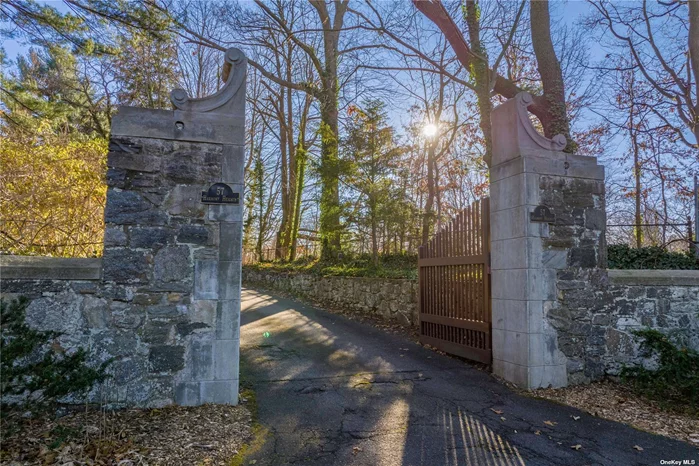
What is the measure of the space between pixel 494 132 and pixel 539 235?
1509 mm

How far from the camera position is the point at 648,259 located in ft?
29.1

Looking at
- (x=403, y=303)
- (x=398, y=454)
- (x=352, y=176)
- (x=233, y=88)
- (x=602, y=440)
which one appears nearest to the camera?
(x=398, y=454)

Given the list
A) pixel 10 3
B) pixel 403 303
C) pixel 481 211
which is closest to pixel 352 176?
pixel 403 303

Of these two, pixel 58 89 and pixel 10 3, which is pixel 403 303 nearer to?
pixel 10 3

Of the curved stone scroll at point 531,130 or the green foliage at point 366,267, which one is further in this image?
the green foliage at point 366,267

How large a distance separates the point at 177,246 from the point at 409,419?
279 centimetres

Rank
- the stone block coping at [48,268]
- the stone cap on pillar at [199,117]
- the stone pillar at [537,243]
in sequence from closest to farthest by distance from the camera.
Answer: the stone block coping at [48,268]
the stone cap on pillar at [199,117]
the stone pillar at [537,243]

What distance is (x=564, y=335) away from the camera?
17.0 feet

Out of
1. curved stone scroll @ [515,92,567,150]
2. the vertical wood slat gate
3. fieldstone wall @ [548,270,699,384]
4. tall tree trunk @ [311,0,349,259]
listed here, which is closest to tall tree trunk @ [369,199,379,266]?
tall tree trunk @ [311,0,349,259]

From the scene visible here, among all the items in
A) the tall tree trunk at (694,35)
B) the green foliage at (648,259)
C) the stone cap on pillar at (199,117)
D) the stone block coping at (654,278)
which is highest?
the tall tree trunk at (694,35)

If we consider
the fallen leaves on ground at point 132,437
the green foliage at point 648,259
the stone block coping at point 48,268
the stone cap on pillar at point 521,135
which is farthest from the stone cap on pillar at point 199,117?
the green foliage at point 648,259

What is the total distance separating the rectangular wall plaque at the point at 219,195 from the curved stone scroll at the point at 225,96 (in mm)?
774

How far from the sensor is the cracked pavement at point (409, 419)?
3443 millimetres

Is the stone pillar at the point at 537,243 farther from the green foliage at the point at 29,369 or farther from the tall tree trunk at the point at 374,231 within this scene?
the tall tree trunk at the point at 374,231
